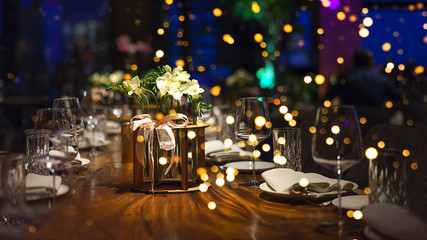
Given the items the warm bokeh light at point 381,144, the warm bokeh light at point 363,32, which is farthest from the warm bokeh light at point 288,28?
the warm bokeh light at point 381,144

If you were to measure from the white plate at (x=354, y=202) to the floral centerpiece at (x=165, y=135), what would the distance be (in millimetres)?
469

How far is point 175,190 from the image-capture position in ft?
4.89

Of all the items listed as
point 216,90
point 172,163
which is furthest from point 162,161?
point 216,90

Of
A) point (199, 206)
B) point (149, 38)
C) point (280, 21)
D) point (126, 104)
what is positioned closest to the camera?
point (199, 206)

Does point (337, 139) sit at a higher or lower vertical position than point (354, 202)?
higher

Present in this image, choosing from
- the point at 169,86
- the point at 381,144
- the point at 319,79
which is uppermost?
the point at 319,79

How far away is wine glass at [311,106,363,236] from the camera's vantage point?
1.16 meters

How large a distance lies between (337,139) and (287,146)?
0.43 meters

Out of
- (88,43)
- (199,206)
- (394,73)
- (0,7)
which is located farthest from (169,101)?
(88,43)

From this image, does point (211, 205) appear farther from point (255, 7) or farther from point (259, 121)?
point (255, 7)

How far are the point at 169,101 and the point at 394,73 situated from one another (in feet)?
14.8

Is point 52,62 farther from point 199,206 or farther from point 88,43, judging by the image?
point 199,206

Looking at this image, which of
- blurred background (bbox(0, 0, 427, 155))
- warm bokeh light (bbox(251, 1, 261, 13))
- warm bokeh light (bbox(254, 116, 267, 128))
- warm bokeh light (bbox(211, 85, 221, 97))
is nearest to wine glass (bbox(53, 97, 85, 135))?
warm bokeh light (bbox(254, 116, 267, 128))

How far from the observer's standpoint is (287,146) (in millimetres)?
1608
